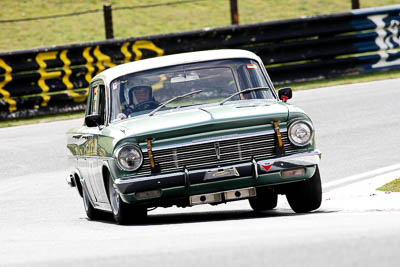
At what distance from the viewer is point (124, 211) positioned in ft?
27.9

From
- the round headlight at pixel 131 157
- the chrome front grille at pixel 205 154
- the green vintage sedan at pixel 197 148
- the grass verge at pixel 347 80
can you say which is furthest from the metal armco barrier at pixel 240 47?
the chrome front grille at pixel 205 154

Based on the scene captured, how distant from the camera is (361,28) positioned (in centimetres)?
2014

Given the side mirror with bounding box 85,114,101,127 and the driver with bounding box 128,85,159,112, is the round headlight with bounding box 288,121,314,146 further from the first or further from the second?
the side mirror with bounding box 85,114,101,127

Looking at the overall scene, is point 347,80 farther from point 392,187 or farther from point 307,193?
point 307,193

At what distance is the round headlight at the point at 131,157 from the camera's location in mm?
8164

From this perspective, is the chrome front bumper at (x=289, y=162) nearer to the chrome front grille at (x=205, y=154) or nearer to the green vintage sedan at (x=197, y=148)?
the green vintage sedan at (x=197, y=148)

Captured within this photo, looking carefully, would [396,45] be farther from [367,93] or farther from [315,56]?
[367,93]

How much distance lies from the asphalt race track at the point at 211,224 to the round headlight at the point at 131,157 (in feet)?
1.71

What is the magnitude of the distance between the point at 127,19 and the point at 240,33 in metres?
12.7

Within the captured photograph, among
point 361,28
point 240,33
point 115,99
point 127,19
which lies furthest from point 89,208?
point 127,19

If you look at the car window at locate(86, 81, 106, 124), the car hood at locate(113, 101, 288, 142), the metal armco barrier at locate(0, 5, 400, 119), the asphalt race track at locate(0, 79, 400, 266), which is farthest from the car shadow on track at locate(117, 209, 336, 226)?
the metal armco barrier at locate(0, 5, 400, 119)

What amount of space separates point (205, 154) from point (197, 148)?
3.3 inches

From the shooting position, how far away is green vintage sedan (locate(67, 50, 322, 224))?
811cm

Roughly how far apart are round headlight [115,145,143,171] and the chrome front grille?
47 mm
